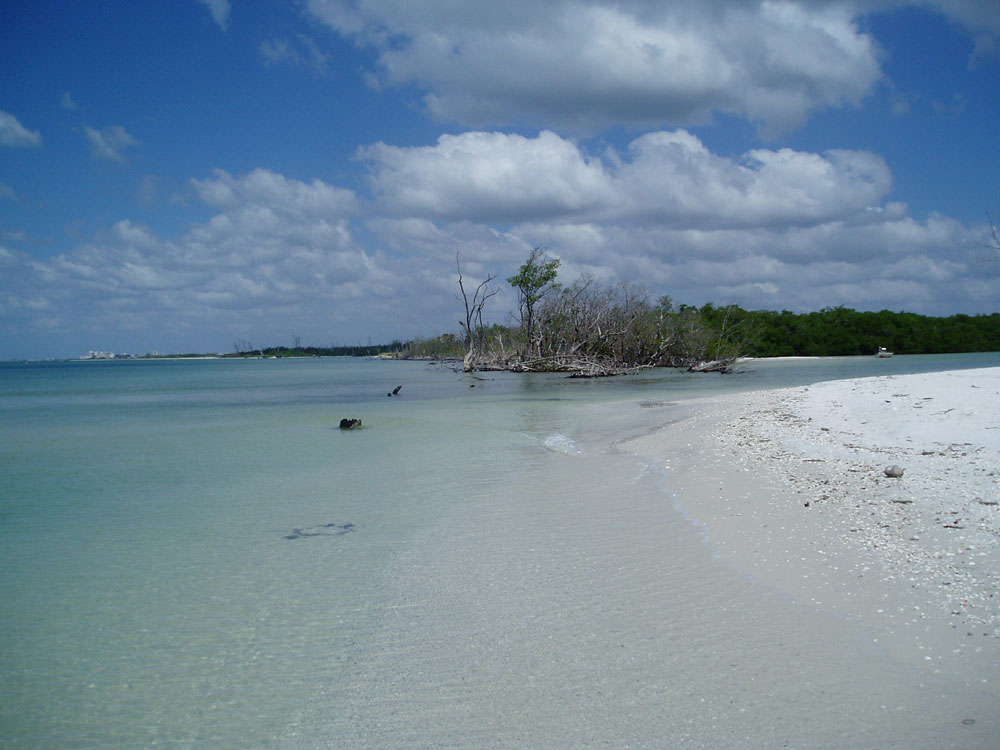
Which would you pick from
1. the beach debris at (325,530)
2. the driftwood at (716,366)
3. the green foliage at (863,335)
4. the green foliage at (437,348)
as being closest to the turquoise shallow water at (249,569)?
the beach debris at (325,530)

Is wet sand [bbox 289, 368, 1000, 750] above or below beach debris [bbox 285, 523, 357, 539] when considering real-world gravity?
above

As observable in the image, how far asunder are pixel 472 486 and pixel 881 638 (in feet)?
19.5

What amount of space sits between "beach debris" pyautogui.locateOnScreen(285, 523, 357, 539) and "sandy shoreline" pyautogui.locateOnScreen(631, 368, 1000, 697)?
3.88 meters

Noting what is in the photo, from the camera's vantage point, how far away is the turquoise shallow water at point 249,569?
11.5 feet

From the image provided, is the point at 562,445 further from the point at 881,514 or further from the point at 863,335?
the point at 863,335

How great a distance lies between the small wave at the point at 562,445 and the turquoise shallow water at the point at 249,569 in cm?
8

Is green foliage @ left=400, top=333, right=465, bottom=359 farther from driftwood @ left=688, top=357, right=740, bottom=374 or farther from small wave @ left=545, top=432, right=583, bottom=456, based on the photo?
small wave @ left=545, top=432, right=583, bottom=456

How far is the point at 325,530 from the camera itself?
6992 mm

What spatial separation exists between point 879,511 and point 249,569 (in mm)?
6055

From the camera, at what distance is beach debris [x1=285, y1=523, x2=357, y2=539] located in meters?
6.84

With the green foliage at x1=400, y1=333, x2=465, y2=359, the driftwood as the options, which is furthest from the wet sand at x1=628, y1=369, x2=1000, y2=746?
the green foliage at x1=400, y1=333, x2=465, y2=359

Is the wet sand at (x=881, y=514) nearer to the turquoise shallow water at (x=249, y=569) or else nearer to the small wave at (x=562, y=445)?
the turquoise shallow water at (x=249, y=569)

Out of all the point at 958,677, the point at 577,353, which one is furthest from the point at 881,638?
the point at 577,353

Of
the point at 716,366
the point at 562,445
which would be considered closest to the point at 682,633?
the point at 562,445
